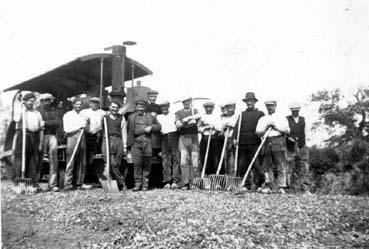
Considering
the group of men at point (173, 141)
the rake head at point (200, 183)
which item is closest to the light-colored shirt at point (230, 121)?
the group of men at point (173, 141)

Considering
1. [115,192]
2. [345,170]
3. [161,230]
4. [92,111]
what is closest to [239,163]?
[115,192]

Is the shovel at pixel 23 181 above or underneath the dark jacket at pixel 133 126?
underneath

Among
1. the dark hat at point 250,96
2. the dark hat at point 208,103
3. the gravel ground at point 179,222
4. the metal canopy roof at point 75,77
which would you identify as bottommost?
the gravel ground at point 179,222

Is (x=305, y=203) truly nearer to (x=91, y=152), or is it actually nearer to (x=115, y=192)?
(x=115, y=192)

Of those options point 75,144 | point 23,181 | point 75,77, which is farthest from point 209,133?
point 75,77

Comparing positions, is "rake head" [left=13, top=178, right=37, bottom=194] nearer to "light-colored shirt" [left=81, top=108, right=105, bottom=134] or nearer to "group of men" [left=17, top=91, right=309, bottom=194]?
"group of men" [left=17, top=91, right=309, bottom=194]

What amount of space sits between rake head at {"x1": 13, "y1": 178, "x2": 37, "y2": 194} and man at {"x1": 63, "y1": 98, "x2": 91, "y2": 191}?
0.71m

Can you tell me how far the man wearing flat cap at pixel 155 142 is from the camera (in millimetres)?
8617

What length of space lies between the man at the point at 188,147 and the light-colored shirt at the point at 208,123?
410 millimetres

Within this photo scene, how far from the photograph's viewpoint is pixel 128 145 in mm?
8375

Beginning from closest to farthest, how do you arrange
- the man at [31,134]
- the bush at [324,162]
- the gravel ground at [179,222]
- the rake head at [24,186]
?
the gravel ground at [179,222] < the rake head at [24,186] < the man at [31,134] < the bush at [324,162]

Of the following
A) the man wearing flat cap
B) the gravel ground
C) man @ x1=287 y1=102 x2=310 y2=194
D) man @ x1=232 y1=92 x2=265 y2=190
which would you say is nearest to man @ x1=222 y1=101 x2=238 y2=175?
man @ x1=232 y1=92 x2=265 y2=190

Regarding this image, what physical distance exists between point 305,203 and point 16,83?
8.10 metres

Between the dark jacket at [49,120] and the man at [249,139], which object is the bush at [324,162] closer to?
the man at [249,139]
